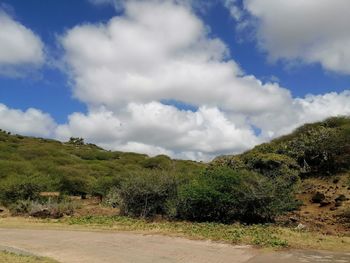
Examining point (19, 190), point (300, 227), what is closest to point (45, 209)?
point (19, 190)

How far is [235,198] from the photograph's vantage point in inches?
926

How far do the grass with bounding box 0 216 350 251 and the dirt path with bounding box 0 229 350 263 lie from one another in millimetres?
940

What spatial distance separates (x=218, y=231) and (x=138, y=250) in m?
4.78

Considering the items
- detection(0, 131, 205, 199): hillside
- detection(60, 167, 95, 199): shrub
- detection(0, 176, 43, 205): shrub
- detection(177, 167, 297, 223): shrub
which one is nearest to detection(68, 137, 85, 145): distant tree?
detection(0, 131, 205, 199): hillside

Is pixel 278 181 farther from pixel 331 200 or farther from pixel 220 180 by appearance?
pixel 331 200

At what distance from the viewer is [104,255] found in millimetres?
15008

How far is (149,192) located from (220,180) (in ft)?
15.1

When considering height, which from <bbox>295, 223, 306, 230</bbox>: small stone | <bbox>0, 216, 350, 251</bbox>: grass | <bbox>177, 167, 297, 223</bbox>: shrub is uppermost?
<bbox>177, 167, 297, 223</bbox>: shrub

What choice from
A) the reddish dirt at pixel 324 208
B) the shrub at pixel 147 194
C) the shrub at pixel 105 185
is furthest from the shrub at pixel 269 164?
the shrub at pixel 105 185

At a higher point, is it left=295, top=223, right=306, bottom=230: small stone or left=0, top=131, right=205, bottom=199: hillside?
left=0, top=131, right=205, bottom=199: hillside

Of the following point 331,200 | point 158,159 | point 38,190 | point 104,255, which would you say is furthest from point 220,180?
point 158,159

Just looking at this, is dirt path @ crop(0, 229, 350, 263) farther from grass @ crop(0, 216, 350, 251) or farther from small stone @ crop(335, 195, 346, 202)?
small stone @ crop(335, 195, 346, 202)

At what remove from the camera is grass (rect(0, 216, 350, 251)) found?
16808mm

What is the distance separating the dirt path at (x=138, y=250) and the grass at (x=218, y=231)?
3.08 ft
